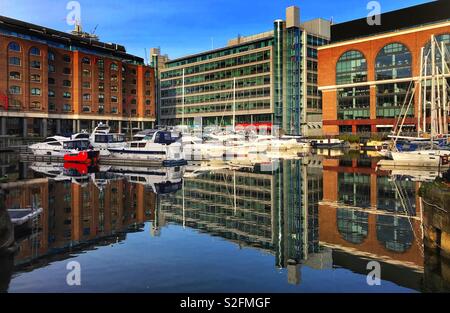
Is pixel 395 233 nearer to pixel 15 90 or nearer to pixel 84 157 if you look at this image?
pixel 84 157

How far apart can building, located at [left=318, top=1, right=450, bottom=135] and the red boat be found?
75.3 metres

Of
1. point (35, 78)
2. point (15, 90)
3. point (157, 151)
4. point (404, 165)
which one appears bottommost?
point (404, 165)

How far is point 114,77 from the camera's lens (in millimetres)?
119625

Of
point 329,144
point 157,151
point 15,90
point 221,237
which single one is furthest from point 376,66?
point 221,237

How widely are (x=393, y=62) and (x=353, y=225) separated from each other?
96.4 meters

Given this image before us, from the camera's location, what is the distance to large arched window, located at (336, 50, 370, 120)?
11181 centimetres

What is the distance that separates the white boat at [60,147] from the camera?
63144 millimetres

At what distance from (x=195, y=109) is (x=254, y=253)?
478 ft

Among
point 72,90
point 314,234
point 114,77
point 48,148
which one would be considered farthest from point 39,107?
point 314,234

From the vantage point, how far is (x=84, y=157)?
188 ft

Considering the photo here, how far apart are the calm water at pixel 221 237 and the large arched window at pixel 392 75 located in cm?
7469

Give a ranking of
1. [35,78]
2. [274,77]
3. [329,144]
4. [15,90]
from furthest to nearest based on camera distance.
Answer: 1. [274,77]
2. [329,144]
3. [35,78]
4. [15,90]

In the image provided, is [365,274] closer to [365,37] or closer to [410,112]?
[410,112]

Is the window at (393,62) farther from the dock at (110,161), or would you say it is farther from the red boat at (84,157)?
the red boat at (84,157)
